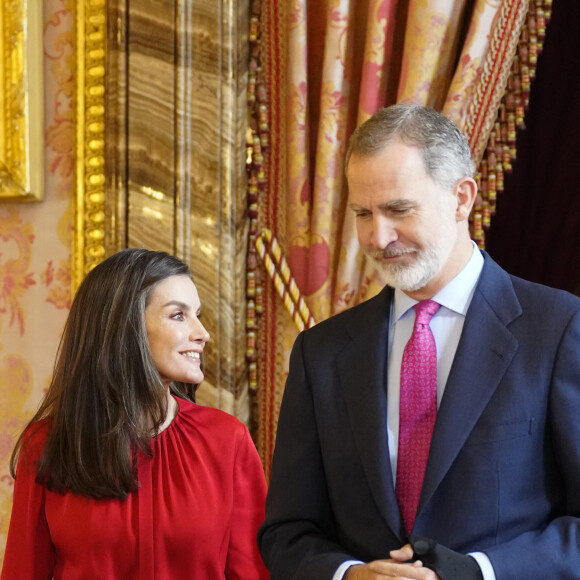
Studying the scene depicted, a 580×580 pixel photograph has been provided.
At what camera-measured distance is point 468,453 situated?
139 centimetres

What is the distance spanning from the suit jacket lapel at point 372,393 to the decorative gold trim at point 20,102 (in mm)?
1372

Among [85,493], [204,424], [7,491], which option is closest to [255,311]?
[204,424]

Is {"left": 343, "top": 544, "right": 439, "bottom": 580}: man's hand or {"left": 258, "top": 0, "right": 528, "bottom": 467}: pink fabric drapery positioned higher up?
{"left": 258, "top": 0, "right": 528, "bottom": 467}: pink fabric drapery

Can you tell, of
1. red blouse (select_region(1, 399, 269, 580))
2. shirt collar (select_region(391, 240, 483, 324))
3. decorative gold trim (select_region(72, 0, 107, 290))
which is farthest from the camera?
decorative gold trim (select_region(72, 0, 107, 290))

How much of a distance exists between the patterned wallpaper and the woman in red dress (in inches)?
23.9

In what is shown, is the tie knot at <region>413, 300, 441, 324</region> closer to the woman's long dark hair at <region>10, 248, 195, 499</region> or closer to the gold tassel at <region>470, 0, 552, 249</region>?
the woman's long dark hair at <region>10, 248, 195, 499</region>

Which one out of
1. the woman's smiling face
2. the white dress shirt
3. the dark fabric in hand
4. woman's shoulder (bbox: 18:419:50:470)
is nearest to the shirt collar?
the white dress shirt

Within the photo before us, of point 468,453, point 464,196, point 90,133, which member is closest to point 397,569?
point 468,453

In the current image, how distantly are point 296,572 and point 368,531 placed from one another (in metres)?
0.14

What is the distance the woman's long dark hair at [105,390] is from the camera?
1.92 metres

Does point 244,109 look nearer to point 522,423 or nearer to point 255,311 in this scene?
point 255,311

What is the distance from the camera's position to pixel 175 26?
8.10 feet

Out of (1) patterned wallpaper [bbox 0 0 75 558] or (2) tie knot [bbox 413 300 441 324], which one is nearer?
(2) tie knot [bbox 413 300 441 324]

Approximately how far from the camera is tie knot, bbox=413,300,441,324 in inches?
60.1
